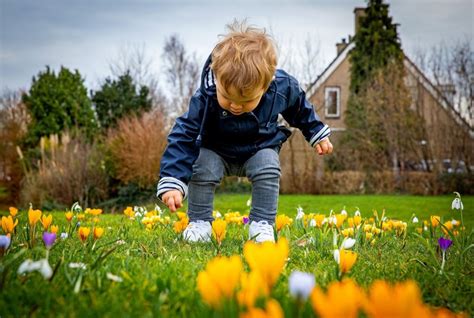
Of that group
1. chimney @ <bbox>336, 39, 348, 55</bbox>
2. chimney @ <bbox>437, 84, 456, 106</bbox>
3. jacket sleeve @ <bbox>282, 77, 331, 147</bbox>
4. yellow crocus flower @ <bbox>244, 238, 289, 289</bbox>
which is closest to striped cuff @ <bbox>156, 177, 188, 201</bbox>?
jacket sleeve @ <bbox>282, 77, 331, 147</bbox>

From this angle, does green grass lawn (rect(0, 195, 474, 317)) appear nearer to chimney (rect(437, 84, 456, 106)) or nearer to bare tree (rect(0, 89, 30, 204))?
bare tree (rect(0, 89, 30, 204))

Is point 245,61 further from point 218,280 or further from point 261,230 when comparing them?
point 218,280

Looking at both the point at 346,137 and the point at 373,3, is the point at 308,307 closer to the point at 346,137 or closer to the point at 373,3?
the point at 346,137

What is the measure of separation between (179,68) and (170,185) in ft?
79.7

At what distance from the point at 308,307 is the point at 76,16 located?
11843 mm

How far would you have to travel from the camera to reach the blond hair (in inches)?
103

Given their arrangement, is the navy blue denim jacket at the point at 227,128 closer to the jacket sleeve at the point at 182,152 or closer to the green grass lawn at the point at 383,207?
the jacket sleeve at the point at 182,152

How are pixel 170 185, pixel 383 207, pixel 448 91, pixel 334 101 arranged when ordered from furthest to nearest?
1. pixel 334 101
2. pixel 448 91
3. pixel 383 207
4. pixel 170 185

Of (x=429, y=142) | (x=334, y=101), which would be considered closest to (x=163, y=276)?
(x=429, y=142)

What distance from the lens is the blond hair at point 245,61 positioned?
262 centimetres

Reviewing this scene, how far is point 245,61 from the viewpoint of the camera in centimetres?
265

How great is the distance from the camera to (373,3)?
2039 centimetres

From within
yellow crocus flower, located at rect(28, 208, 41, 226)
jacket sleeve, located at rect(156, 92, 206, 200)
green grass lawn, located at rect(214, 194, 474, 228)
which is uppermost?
jacket sleeve, located at rect(156, 92, 206, 200)

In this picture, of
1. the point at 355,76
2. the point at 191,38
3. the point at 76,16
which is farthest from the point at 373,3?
the point at 76,16
